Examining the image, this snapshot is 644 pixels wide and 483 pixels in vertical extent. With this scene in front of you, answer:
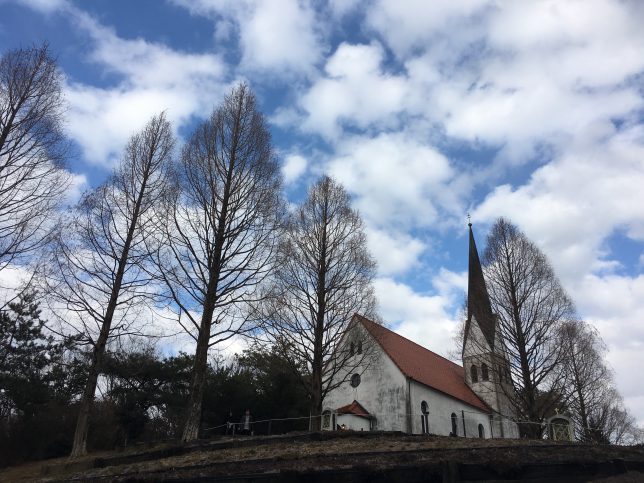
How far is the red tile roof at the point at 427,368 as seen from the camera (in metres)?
27.5

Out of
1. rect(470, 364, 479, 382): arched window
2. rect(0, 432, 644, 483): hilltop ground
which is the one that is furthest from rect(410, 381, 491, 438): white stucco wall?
rect(0, 432, 644, 483): hilltop ground

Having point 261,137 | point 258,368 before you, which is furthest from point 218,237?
point 258,368

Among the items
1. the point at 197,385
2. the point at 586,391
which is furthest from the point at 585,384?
the point at 197,385

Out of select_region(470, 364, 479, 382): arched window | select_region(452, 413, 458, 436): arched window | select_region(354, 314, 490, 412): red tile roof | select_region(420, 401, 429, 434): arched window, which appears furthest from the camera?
select_region(470, 364, 479, 382): arched window

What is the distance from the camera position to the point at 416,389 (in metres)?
26.5

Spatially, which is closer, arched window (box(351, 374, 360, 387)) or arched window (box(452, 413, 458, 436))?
arched window (box(351, 374, 360, 387))

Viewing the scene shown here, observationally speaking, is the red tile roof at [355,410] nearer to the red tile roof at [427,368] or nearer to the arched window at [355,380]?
the arched window at [355,380]

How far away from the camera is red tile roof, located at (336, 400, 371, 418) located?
83.0 feet

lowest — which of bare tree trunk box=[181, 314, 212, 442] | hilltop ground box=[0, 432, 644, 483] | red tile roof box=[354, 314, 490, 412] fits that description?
hilltop ground box=[0, 432, 644, 483]

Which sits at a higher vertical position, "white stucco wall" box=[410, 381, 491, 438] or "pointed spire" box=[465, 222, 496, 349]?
"pointed spire" box=[465, 222, 496, 349]

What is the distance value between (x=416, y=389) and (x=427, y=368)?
16.8 ft

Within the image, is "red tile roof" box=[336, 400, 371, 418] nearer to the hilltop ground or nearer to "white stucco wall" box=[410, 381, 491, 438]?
"white stucco wall" box=[410, 381, 491, 438]

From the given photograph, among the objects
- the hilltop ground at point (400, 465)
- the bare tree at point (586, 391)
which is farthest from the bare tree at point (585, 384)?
the hilltop ground at point (400, 465)

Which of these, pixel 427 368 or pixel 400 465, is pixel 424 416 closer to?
pixel 427 368
